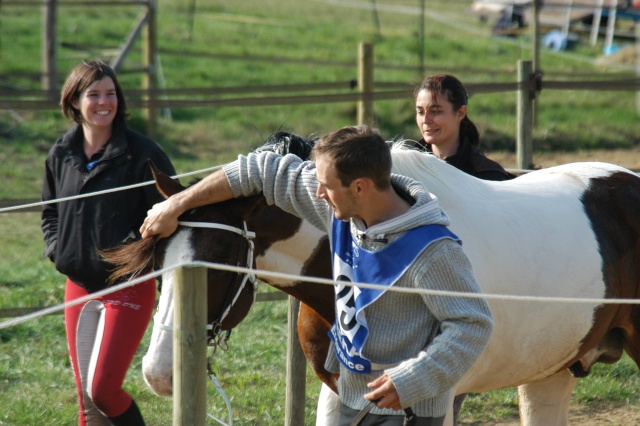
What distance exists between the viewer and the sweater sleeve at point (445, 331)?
7.14ft

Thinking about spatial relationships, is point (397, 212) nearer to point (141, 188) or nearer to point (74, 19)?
point (141, 188)

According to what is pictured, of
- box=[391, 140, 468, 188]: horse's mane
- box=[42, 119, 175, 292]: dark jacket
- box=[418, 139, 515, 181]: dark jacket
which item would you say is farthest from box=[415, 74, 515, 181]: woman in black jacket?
box=[42, 119, 175, 292]: dark jacket

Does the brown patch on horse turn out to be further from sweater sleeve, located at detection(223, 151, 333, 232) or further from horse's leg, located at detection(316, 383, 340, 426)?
sweater sleeve, located at detection(223, 151, 333, 232)

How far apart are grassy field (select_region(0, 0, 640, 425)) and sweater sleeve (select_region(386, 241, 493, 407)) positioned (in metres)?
1.21

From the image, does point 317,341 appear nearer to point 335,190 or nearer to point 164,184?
point 164,184

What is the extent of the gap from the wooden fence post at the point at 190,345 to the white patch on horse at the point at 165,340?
0.31m

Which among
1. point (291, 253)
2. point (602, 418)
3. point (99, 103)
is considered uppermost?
point (99, 103)

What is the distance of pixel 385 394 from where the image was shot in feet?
7.20

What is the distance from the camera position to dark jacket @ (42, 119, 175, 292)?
3.33m

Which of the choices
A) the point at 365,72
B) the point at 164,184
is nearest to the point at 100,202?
the point at 164,184

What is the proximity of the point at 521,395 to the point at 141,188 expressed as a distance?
1808 millimetres

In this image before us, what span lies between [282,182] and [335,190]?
1.45 ft

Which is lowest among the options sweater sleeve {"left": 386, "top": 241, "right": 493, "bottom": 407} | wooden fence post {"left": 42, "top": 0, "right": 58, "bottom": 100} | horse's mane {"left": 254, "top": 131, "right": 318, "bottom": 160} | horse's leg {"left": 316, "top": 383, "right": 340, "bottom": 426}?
horse's leg {"left": 316, "top": 383, "right": 340, "bottom": 426}

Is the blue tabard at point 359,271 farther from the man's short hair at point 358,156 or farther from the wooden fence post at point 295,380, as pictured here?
the wooden fence post at point 295,380
